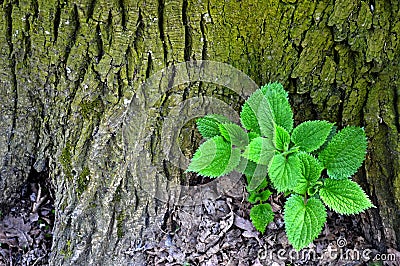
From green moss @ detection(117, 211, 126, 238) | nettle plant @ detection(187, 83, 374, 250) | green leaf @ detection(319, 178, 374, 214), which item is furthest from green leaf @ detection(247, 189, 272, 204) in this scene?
green moss @ detection(117, 211, 126, 238)

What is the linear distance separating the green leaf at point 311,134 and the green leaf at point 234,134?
0.21m

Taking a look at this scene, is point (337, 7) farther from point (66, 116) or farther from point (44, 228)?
point (44, 228)

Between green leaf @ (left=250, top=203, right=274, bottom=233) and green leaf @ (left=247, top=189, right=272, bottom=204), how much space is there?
28 millimetres

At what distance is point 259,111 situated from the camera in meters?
1.70

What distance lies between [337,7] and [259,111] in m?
0.50

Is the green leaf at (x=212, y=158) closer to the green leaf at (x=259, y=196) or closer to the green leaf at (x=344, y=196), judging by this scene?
the green leaf at (x=259, y=196)

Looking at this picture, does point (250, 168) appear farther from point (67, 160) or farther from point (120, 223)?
point (67, 160)

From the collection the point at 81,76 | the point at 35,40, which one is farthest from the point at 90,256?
the point at 35,40

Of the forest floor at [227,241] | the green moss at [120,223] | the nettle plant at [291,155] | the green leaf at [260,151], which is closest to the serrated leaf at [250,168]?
the nettle plant at [291,155]

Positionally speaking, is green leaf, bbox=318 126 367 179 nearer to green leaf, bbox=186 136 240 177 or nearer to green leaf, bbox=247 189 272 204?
green leaf, bbox=247 189 272 204

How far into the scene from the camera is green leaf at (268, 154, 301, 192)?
1.60 m

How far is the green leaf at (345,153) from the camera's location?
66.8 inches

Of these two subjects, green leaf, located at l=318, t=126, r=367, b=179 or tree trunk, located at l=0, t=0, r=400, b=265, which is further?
green leaf, located at l=318, t=126, r=367, b=179

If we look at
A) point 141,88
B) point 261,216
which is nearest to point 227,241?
point 261,216
